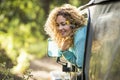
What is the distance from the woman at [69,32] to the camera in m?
3.66

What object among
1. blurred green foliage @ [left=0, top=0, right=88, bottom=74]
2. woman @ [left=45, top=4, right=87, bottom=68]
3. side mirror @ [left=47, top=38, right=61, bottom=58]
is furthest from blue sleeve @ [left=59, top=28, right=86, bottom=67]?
blurred green foliage @ [left=0, top=0, right=88, bottom=74]

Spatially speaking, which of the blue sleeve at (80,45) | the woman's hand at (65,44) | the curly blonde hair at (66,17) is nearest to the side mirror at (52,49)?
the curly blonde hair at (66,17)

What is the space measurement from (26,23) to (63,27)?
7647 mm

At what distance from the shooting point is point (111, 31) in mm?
3209

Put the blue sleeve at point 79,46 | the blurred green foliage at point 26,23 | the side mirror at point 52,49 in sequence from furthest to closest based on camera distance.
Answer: the blurred green foliage at point 26,23
the side mirror at point 52,49
the blue sleeve at point 79,46

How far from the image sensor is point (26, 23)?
1130 centimetres

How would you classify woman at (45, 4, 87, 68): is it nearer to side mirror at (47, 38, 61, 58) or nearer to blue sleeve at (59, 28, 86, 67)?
blue sleeve at (59, 28, 86, 67)

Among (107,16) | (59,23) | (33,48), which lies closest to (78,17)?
(59,23)

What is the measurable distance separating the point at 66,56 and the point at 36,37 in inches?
313

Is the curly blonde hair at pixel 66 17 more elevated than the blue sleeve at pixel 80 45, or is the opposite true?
the curly blonde hair at pixel 66 17

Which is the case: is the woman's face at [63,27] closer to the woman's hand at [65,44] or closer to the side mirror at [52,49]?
the woman's hand at [65,44]

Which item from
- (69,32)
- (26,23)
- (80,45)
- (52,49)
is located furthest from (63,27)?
(26,23)

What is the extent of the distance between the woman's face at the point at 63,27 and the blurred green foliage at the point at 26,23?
576 cm

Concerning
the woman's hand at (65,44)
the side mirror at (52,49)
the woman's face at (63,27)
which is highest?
the woman's face at (63,27)
